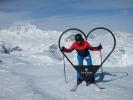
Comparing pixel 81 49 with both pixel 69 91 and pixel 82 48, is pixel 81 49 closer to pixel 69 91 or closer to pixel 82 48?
pixel 82 48

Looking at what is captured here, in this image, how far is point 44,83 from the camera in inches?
671

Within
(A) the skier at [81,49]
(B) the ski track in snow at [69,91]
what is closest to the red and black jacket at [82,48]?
(A) the skier at [81,49]

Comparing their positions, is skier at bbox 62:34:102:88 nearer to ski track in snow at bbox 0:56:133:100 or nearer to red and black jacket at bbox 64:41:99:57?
red and black jacket at bbox 64:41:99:57

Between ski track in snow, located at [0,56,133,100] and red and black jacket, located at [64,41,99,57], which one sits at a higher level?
red and black jacket, located at [64,41,99,57]

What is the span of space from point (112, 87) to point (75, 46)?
2529 millimetres

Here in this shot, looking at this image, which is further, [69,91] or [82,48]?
[82,48]

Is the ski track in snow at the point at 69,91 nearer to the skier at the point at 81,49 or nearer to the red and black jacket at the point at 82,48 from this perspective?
the skier at the point at 81,49

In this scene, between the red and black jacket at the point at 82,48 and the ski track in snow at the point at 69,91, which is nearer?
the ski track in snow at the point at 69,91

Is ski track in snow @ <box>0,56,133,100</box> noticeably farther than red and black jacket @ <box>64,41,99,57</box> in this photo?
No

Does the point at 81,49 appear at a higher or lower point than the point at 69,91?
higher

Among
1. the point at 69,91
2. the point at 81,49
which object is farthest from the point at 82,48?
the point at 69,91

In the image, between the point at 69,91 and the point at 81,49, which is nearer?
the point at 69,91

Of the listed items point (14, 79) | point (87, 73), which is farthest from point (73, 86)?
point (14, 79)

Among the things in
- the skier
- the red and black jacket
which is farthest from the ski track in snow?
the red and black jacket
